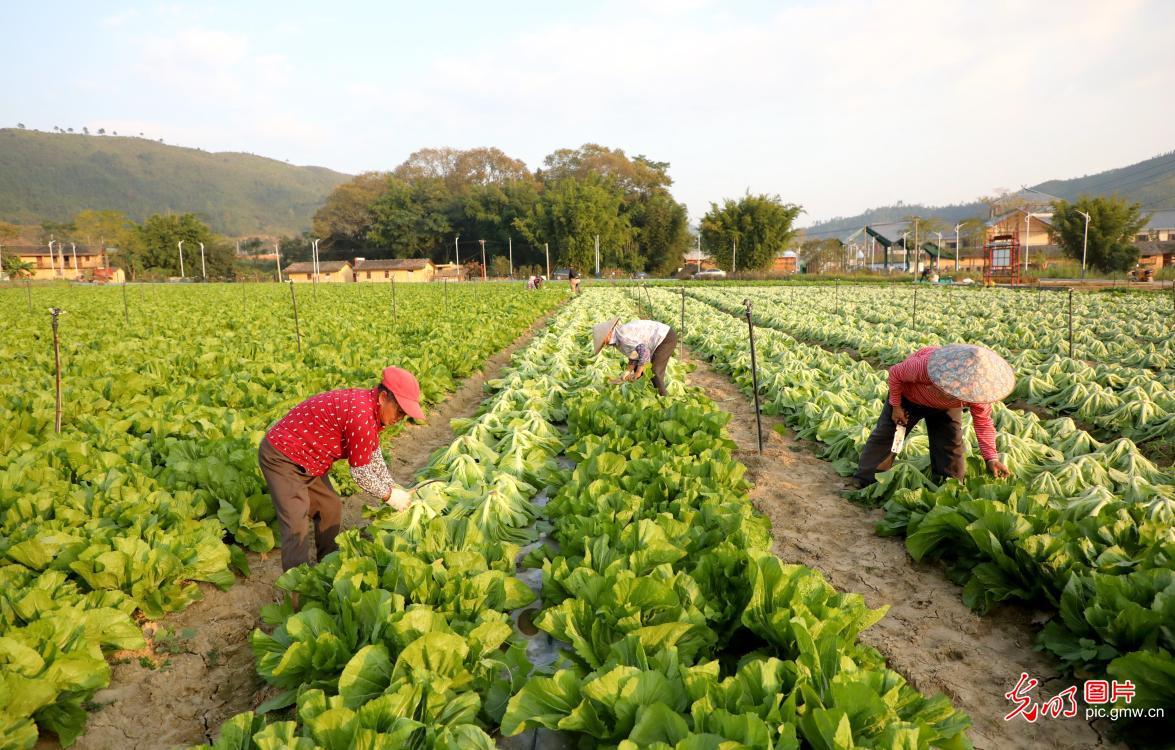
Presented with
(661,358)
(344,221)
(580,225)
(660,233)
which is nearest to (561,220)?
(580,225)

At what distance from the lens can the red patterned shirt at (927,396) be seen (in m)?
4.75

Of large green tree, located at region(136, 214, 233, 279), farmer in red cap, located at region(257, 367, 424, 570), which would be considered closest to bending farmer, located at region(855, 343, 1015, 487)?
farmer in red cap, located at region(257, 367, 424, 570)

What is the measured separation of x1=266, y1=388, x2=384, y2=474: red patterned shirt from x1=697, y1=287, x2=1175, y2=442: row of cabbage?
8.14m

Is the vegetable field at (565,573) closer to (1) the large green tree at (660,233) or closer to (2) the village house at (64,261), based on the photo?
(1) the large green tree at (660,233)

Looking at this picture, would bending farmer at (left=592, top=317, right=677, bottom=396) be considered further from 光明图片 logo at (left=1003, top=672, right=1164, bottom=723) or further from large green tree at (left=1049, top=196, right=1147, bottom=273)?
large green tree at (left=1049, top=196, right=1147, bottom=273)

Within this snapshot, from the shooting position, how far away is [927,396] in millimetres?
5012

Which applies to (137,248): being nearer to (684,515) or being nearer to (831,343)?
(831,343)

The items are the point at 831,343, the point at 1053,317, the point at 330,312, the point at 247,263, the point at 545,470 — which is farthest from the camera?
the point at 247,263

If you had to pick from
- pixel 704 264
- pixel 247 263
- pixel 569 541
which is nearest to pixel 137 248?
pixel 247 263

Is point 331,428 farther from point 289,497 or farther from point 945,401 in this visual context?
point 945,401

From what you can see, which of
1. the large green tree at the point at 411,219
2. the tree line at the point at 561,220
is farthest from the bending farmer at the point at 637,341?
the large green tree at the point at 411,219

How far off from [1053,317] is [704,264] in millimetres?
73661

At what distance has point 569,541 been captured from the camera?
399 centimetres

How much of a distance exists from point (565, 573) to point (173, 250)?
90.7 meters
